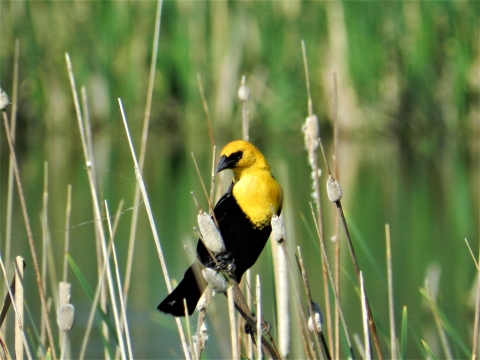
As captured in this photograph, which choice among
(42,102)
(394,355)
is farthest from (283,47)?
(394,355)

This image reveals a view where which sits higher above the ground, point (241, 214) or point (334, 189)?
point (334, 189)

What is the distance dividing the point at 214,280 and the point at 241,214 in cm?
41

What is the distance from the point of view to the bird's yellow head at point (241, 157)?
1.86 meters

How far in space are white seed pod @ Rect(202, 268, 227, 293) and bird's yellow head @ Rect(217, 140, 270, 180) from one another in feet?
1.33

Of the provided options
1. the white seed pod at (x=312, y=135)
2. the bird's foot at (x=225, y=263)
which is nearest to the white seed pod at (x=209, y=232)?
the bird's foot at (x=225, y=263)

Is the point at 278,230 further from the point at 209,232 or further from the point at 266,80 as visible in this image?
the point at 266,80

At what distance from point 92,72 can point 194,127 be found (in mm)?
1461

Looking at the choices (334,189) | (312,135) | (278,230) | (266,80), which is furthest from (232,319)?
(266,80)

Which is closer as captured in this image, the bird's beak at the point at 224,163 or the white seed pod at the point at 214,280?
the white seed pod at the point at 214,280

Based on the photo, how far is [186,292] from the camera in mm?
1864

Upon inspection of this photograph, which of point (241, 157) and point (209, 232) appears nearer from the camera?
point (209, 232)

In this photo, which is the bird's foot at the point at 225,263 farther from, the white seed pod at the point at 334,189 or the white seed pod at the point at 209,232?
the white seed pod at the point at 334,189

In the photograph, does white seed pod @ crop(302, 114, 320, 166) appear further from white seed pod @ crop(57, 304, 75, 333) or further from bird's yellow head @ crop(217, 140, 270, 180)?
white seed pod @ crop(57, 304, 75, 333)

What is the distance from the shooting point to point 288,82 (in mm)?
Answer: 9727
